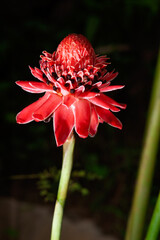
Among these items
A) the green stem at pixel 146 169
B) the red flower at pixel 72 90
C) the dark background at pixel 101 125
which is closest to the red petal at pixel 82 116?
the red flower at pixel 72 90

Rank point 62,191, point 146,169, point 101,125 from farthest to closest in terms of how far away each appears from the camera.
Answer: point 101,125 → point 146,169 → point 62,191

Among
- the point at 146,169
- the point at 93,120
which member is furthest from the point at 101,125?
the point at 93,120

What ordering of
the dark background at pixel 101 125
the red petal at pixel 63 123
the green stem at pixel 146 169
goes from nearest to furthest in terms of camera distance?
the red petal at pixel 63 123
the green stem at pixel 146 169
the dark background at pixel 101 125

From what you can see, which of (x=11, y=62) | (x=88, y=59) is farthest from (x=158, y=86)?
(x=11, y=62)

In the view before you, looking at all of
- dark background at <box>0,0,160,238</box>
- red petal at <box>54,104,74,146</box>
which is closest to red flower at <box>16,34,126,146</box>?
red petal at <box>54,104,74,146</box>

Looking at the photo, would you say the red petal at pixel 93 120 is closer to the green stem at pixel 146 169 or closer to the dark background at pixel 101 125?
the green stem at pixel 146 169

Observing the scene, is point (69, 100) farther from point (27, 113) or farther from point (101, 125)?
point (101, 125)
